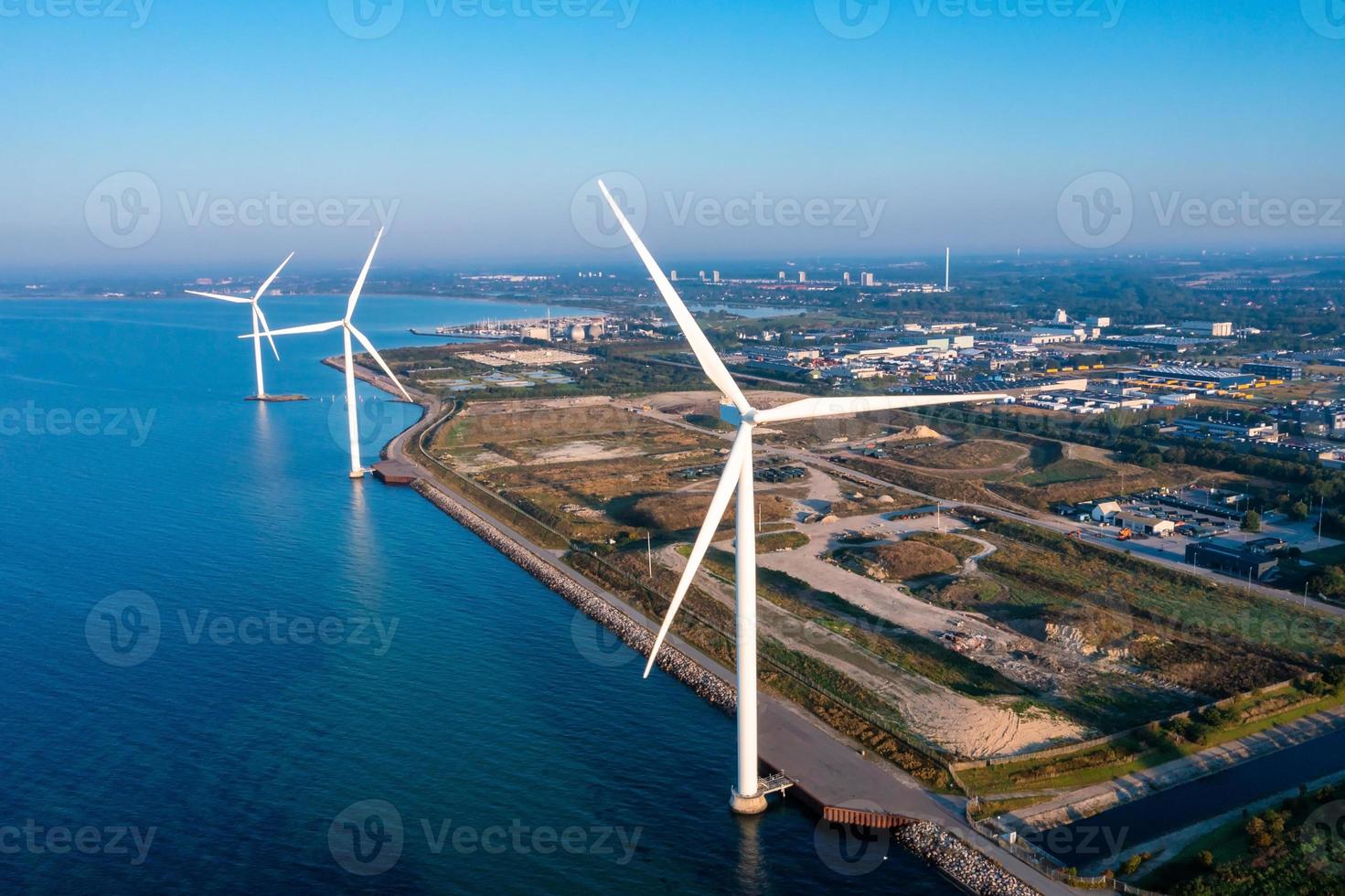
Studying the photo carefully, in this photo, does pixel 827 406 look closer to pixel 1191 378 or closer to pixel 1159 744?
pixel 1159 744

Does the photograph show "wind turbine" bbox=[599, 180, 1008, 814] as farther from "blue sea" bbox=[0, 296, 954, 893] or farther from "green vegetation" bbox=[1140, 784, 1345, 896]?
"green vegetation" bbox=[1140, 784, 1345, 896]

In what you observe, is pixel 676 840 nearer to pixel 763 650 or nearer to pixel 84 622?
pixel 763 650

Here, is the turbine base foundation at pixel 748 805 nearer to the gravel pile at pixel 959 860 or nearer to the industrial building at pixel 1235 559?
the gravel pile at pixel 959 860

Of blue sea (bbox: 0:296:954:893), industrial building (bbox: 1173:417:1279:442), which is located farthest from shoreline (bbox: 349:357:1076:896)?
industrial building (bbox: 1173:417:1279:442)

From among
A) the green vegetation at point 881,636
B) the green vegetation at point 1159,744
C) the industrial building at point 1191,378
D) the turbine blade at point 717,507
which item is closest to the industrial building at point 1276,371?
the industrial building at point 1191,378

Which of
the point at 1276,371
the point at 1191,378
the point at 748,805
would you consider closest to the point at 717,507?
the point at 748,805

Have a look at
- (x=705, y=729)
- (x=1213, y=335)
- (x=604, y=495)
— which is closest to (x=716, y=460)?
(x=604, y=495)
